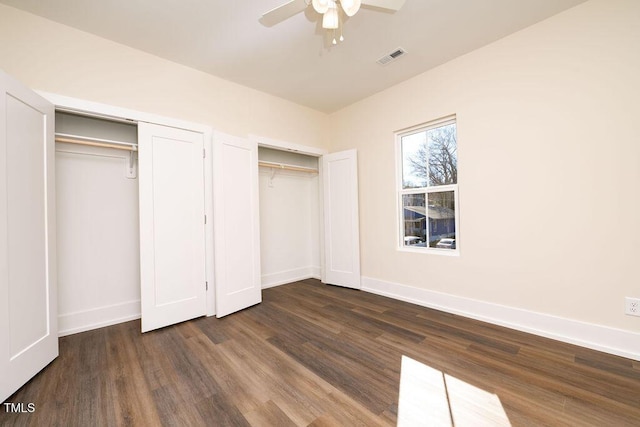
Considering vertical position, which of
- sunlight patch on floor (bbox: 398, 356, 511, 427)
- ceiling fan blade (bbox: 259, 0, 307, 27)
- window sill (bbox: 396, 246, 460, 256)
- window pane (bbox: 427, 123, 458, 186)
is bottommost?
sunlight patch on floor (bbox: 398, 356, 511, 427)

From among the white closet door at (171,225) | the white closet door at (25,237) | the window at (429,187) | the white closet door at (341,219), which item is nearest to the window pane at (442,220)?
the window at (429,187)

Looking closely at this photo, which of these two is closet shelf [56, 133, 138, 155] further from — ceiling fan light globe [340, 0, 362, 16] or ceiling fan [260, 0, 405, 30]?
ceiling fan light globe [340, 0, 362, 16]

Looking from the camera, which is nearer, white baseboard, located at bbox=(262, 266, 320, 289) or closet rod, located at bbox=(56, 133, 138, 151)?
closet rod, located at bbox=(56, 133, 138, 151)

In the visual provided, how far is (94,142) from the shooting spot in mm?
2426

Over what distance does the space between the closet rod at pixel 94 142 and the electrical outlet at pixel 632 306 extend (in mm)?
4534

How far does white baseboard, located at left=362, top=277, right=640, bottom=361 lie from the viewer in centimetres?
193

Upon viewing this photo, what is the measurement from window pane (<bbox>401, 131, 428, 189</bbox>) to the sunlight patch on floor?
7.02 feet

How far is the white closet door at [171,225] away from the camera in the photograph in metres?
2.51

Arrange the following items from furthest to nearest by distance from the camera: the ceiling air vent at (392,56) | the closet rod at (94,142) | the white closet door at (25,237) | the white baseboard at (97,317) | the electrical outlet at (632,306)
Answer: the ceiling air vent at (392,56), the white baseboard at (97,317), the closet rod at (94,142), the electrical outlet at (632,306), the white closet door at (25,237)

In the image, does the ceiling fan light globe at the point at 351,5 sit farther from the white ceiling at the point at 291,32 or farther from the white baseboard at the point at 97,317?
the white baseboard at the point at 97,317

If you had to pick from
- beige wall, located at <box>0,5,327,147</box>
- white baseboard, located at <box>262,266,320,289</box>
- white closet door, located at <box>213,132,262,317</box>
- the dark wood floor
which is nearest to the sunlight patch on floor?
the dark wood floor

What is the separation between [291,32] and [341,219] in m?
2.45

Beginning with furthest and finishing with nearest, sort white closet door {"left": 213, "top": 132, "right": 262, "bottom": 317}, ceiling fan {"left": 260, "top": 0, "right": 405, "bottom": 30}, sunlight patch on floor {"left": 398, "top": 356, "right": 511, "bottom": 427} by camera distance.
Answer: white closet door {"left": 213, "top": 132, "right": 262, "bottom": 317} → ceiling fan {"left": 260, "top": 0, "right": 405, "bottom": 30} → sunlight patch on floor {"left": 398, "top": 356, "right": 511, "bottom": 427}

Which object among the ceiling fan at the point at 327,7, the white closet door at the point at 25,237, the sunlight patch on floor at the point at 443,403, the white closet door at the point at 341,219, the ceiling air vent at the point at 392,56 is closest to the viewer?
the sunlight patch on floor at the point at 443,403
